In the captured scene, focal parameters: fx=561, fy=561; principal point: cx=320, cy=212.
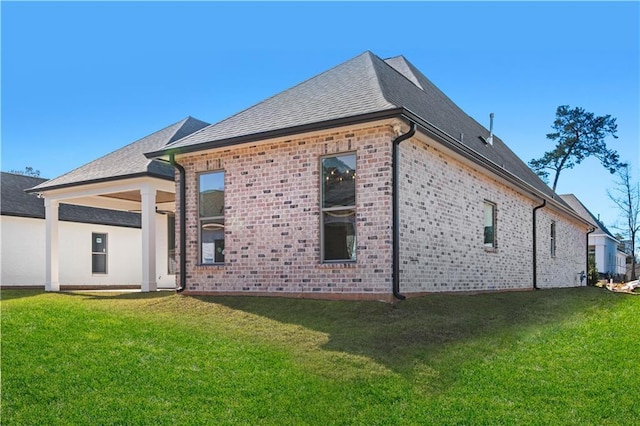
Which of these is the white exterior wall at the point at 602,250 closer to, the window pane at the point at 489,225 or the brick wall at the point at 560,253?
the brick wall at the point at 560,253

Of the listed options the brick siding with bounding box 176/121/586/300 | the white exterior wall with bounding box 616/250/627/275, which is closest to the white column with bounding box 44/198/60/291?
the brick siding with bounding box 176/121/586/300

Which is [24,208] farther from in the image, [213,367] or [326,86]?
[213,367]

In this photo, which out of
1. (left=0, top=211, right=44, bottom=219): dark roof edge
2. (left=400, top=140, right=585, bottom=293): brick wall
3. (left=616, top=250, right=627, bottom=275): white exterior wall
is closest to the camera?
(left=400, top=140, right=585, bottom=293): brick wall

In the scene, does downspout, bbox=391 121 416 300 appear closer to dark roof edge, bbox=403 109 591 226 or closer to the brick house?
the brick house

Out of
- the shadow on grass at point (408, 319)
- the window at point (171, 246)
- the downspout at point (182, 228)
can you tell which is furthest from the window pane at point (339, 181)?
the window at point (171, 246)

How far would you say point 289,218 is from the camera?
11.0 meters

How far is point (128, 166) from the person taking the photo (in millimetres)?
15336

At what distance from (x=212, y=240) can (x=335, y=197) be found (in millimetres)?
3246

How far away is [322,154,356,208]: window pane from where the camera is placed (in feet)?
34.2

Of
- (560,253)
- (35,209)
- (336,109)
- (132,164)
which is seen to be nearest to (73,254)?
(35,209)

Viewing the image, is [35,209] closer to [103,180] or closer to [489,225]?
[103,180]

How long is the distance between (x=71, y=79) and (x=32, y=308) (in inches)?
426

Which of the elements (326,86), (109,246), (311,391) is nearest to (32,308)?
(311,391)

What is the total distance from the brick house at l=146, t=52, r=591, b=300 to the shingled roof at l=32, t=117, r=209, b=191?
1.92m
